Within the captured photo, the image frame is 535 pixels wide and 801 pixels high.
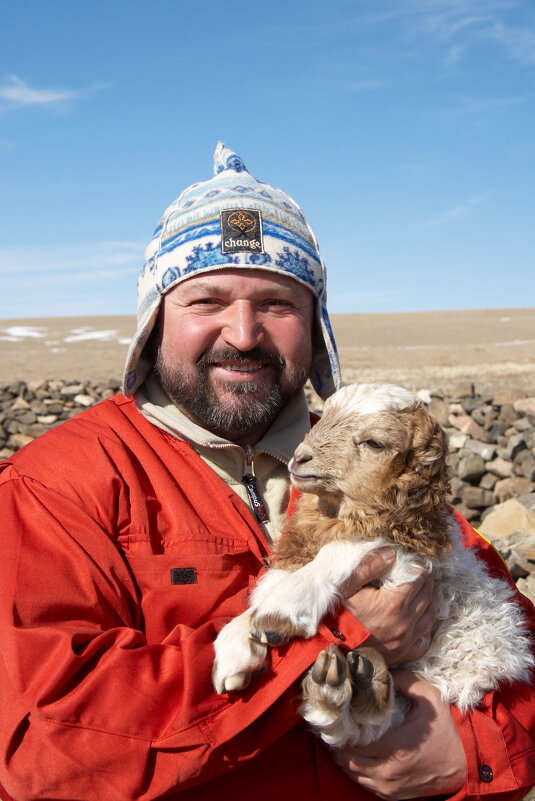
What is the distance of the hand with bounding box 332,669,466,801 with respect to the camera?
2443mm

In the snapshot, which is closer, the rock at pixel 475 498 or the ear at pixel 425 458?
the ear at pixel 425 458

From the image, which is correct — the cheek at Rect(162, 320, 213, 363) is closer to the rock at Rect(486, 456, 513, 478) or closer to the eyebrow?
the eyebrow

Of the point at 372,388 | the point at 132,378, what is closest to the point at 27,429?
the point at 132,378

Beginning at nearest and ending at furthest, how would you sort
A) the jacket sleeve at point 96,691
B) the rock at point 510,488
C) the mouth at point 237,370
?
the jacket sleeve at point 96,691 < the mouth at point 237,370 < the rock at point 510,488

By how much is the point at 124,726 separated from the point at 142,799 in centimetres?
21

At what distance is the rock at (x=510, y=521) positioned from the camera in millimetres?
6594

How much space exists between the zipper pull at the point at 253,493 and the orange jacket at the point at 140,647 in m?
0.20

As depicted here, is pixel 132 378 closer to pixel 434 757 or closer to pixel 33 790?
pixel 33 790

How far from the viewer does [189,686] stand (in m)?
2.12

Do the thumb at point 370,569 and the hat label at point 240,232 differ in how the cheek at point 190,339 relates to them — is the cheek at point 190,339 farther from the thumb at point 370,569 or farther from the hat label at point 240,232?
the thumb at point 370,569

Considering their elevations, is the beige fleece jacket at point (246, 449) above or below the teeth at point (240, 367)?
below

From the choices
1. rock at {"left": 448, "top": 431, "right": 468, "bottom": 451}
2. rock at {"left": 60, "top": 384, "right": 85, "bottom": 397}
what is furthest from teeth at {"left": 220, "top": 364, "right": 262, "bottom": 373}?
rock at {"left": 60, "top": 384, "right": 85, "bottom": 397}

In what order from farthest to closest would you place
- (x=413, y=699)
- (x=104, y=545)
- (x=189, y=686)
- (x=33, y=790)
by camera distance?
(x=413, y=699) → (x=104, y=545) → (x=189, y=686) → (x=33, y=790)

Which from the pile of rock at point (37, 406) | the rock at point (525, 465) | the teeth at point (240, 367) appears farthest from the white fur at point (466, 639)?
the pile of rock at point (37, 406)
